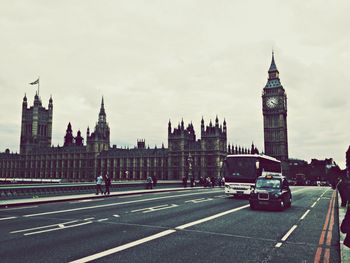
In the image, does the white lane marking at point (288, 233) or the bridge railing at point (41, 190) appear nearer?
the white lane marking at point (288, 233)

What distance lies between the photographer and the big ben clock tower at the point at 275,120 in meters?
126

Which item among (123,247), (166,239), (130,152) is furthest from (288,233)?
(130,152)

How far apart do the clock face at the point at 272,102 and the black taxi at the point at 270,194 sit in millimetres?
116454

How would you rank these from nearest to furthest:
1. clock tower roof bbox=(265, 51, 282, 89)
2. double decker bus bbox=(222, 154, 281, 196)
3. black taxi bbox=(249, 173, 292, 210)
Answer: black taxi bbox=(249, 173, 292, 210) < double decker bus bbox=(222, 154, 281, 196) < clock tower roof bbox=(265, 51, 282, 89)

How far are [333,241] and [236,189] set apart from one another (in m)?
16.1

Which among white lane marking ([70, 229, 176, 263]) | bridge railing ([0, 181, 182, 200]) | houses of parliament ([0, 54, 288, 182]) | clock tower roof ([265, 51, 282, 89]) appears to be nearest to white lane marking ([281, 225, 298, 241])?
white lane marking ([70, 229, 176, 263])

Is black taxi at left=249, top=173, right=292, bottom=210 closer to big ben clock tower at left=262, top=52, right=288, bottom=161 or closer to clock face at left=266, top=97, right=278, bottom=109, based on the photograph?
big ben clock tower at left=262, top=52, right=288, bottom=161

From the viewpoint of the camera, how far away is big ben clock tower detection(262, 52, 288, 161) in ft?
415

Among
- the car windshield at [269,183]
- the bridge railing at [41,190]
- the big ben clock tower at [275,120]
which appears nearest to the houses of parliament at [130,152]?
the big ben clock tower at [275,120]

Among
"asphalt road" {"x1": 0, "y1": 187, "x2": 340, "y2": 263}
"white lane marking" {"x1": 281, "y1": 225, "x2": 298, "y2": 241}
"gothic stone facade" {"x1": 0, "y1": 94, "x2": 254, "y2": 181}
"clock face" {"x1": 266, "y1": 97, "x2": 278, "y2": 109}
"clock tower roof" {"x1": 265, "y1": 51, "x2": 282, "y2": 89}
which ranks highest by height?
"clock tower roof" {"x1": 265, "y1": 51, "x2": 282, "y2": 89}

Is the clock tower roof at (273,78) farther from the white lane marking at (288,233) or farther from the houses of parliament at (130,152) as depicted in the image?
the white lane marking at (288,233)

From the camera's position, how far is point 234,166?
86.5ft

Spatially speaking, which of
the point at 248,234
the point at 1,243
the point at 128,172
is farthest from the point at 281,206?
the point at 128,172

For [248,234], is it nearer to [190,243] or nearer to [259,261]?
[190,243]
